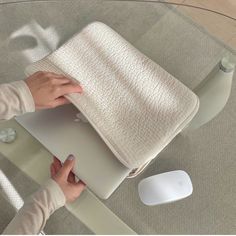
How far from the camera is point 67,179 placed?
74cm

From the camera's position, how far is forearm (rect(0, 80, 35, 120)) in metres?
0.68

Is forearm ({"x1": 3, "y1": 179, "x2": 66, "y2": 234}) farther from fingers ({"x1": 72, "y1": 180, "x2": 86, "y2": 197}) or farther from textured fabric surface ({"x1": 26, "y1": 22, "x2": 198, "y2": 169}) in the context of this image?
textured fabric surface ({"x1": 26, "y1": 22, "x2": 198, "y2": 169})

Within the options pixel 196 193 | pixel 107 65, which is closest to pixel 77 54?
pixel 107 65

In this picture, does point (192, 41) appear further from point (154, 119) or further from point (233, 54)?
point (154, 119)

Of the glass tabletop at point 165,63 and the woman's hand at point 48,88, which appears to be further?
the glass tabletop at point 165,63

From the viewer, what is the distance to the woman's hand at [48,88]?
70 cm

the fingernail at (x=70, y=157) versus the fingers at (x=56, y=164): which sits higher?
the fingernail at (x=70, y=157)

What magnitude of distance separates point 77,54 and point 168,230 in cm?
43

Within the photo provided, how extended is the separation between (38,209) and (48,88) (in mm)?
231

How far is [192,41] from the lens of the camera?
3.18 ft

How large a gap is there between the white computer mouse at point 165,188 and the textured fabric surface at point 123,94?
103 mm

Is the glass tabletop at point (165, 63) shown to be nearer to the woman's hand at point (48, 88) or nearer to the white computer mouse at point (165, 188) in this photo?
the white computer mouse at point (165, 188)

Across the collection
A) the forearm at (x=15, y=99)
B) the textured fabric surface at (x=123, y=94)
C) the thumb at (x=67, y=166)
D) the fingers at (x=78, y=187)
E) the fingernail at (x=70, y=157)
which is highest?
the textured fabric surface at (x=123, y=94)

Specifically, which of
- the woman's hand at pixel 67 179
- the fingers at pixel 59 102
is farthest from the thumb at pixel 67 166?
the fingers at pixel 59 102
